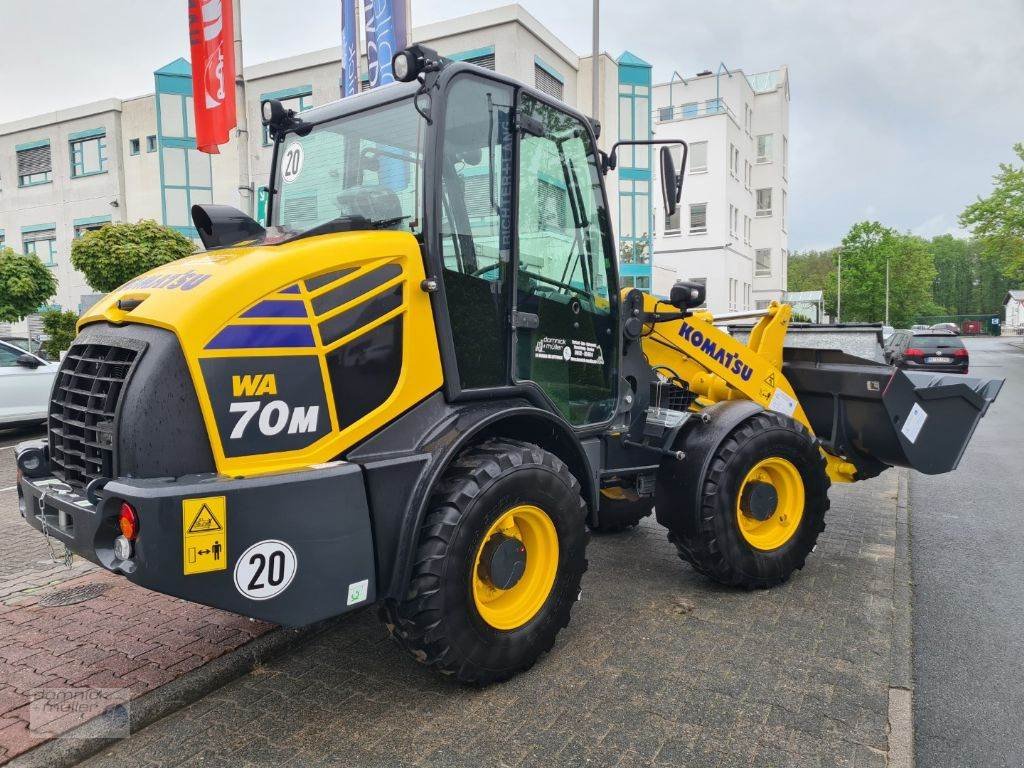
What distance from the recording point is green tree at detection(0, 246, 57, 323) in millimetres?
19781

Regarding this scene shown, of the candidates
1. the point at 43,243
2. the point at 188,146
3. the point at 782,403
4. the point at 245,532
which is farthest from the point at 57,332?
the point at 245,532

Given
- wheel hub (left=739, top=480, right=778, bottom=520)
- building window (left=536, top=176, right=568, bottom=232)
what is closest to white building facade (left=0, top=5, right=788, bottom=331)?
building window (left=536, top=176, right=568, bottom=232)

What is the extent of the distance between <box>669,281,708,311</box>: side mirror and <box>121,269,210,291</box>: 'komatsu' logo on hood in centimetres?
263

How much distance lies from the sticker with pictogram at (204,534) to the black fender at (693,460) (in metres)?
2.75

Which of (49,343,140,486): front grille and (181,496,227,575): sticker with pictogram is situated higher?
(49,343,140,486): front grille

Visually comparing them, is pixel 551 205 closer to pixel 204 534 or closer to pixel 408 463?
pixel 408 463

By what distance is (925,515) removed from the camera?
680 cm

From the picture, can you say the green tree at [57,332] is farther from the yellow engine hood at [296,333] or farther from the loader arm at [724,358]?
the yellow engine hood at [296,333]

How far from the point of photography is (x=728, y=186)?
3909 cm

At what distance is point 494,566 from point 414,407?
80 cm

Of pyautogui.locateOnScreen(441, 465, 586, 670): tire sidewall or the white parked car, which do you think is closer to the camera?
pyautogui.locateOnScreen(441, 465, 586, 670): tire sidewall

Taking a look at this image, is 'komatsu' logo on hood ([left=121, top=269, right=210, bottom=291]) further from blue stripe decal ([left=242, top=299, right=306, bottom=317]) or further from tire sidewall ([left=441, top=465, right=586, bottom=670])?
tire sidewall ([left=441, top=465, right=586, bottom=670])

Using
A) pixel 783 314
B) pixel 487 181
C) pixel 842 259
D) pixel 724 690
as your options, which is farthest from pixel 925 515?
pixel 842 259

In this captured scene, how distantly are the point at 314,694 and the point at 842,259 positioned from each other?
241 feet
